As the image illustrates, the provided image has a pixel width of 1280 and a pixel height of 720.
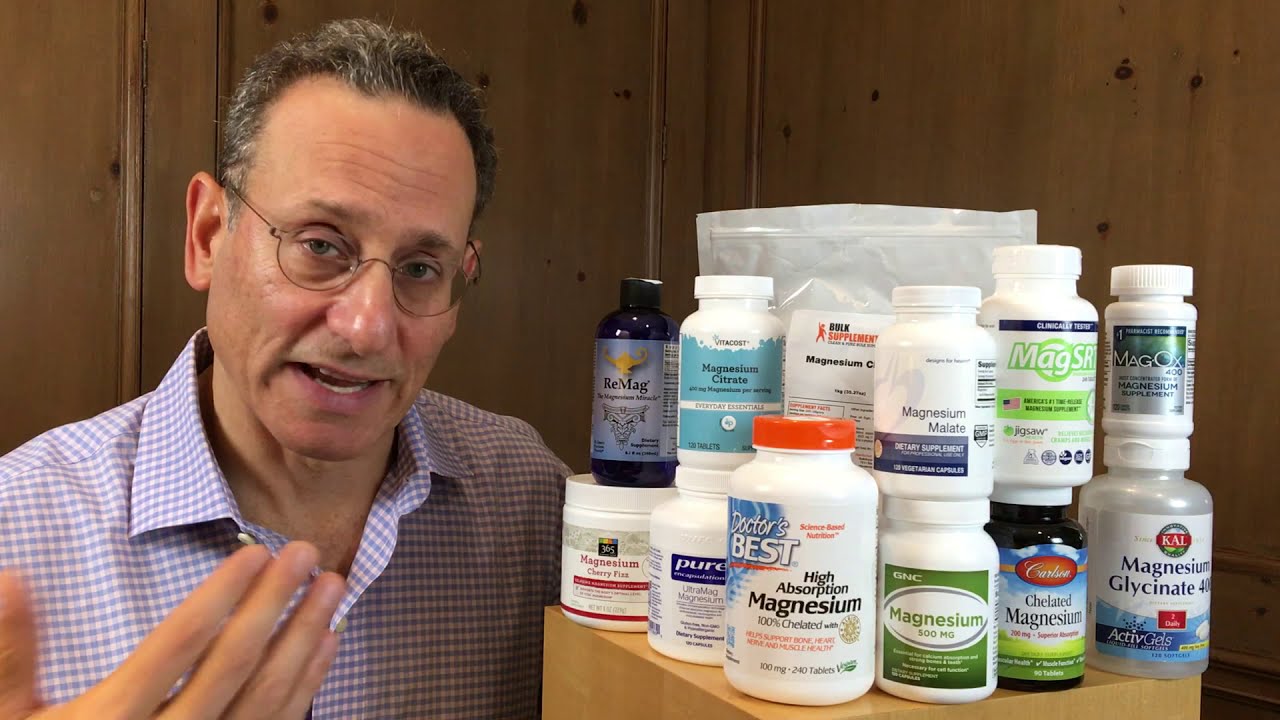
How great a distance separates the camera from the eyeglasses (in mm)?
1125

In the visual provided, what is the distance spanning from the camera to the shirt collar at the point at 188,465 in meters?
1.15

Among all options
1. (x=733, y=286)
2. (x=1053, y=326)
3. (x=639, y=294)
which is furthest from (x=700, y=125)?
(x=1053, y=326)

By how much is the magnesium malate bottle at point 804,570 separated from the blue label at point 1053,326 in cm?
18

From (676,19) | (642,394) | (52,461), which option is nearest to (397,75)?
(642,394)

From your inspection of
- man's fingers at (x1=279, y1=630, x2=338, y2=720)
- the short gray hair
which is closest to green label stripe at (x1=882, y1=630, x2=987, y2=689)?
man's fingers at (x1=279, y1=630, x2=338, y2=720)

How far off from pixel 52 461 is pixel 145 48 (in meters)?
1.10

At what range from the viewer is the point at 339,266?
1.14 m

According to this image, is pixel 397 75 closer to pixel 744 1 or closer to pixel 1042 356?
pixel 1042 356

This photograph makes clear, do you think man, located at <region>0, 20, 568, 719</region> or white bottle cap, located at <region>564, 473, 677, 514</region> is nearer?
white bottle cap, located at <region>564, 473, 677, 514</region>

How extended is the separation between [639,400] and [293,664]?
0.40 metres

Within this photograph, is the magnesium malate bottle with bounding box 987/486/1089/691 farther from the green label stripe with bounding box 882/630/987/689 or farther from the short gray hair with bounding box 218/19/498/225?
the short gray hair with bounding box 218/19/498/225

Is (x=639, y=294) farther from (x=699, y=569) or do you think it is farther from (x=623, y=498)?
(x=699, y=569)

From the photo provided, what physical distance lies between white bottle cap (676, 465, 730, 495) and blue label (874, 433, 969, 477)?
153mm

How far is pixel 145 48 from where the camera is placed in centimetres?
198
